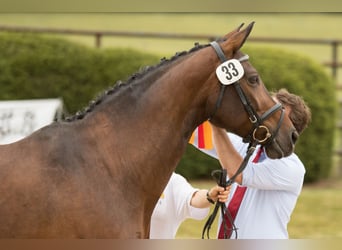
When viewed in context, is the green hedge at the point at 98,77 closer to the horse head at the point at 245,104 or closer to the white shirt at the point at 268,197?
the white shirt at the point at 268,197

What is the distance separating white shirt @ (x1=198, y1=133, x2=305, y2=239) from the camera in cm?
364

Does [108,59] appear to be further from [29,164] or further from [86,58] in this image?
[29,164]

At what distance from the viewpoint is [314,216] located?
8.49 metres

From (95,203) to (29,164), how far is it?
330mm

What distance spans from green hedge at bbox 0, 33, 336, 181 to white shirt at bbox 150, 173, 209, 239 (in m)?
5.94

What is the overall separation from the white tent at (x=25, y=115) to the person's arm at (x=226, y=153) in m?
5.93

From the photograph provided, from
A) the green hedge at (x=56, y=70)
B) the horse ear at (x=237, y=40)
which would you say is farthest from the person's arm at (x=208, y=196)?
the green hedge at (x=56, y=70)

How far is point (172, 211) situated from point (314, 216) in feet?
16.0

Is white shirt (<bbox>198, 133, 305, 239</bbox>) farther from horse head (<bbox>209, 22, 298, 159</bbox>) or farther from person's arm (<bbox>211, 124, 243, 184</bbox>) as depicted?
horse head (<bbox>209, 22, 298, 159</bbox>)

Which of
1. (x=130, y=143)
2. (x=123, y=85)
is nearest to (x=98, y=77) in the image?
(x=123, y=85)

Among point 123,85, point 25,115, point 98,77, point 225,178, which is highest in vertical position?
point 98,77

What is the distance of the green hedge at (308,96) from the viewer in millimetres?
10078

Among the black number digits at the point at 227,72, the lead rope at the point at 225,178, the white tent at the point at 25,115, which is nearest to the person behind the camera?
the black number digits at the point at 227,72

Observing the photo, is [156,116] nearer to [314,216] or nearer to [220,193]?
[220,193]
